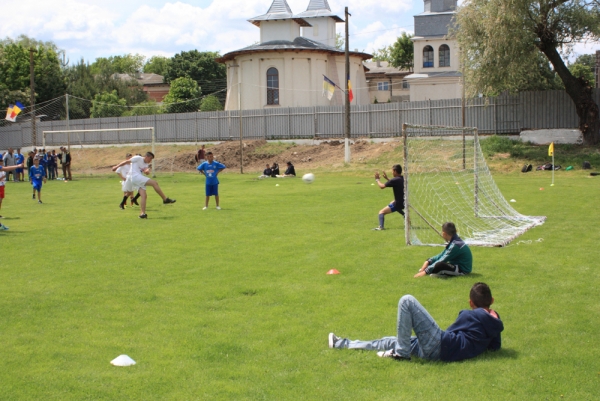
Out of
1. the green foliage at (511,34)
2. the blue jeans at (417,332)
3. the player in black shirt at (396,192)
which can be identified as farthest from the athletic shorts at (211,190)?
the green foliage at (511,34)

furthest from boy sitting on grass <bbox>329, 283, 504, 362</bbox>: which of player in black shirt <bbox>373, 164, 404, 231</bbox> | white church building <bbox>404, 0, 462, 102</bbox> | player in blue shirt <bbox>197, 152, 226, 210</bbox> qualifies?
white church building <bbox>404, 0, 462, 102</bbox>

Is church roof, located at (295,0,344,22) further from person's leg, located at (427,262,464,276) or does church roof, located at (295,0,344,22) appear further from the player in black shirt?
person's leg, located at (427,262,464,276)

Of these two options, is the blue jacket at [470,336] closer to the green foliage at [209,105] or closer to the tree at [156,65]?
the green foliage at [209,105]

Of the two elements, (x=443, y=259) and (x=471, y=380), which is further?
(x=443, y=259)

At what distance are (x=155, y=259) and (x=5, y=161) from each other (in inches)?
1040

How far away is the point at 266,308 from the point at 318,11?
63.6 metres

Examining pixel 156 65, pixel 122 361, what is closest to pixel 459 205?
pixel 122 361

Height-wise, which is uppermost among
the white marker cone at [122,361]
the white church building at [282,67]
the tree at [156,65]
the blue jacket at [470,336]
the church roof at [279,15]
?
the tree at [156,65]

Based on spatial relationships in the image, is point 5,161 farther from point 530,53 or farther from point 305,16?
point 305,16

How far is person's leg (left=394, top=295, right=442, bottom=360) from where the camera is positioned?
6.36 m

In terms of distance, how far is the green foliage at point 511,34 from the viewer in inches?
1292

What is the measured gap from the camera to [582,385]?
5836mm

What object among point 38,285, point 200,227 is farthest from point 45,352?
point 200,227

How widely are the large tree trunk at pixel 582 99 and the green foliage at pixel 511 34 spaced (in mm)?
284
